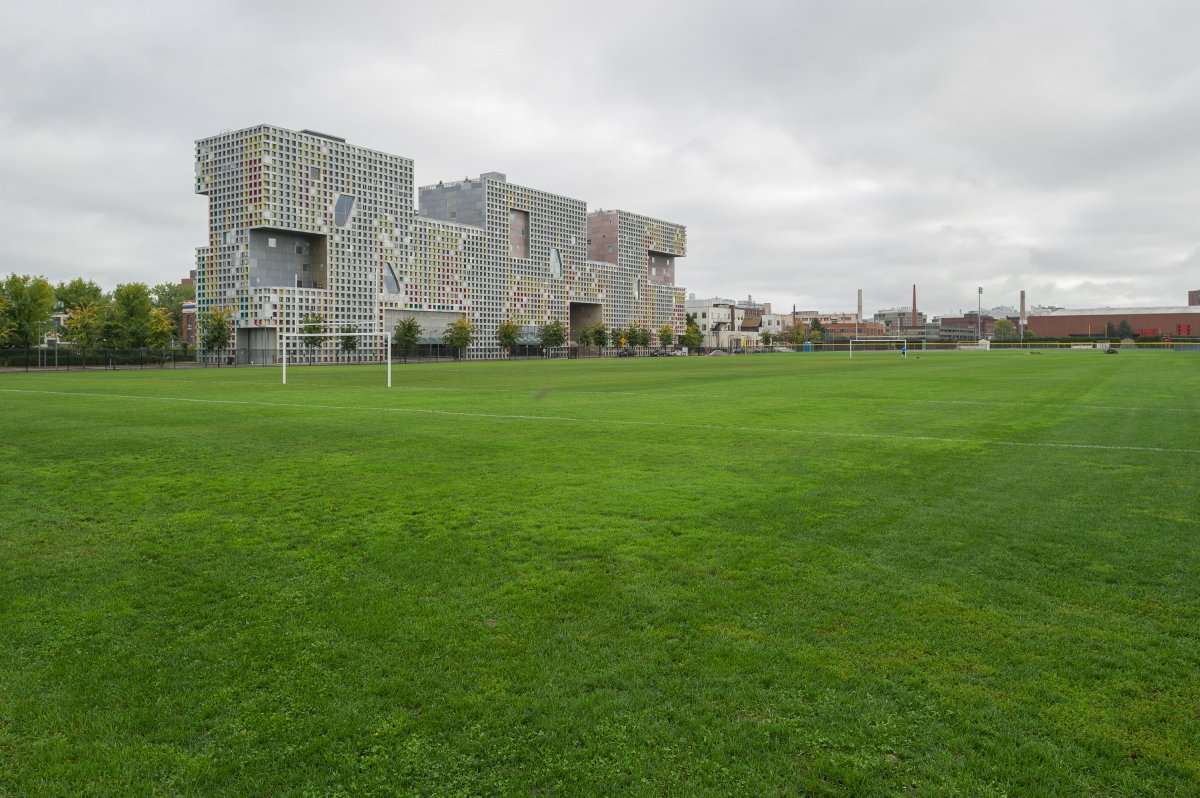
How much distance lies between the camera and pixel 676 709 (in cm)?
424

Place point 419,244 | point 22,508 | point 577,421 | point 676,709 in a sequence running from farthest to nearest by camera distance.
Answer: point 419,244
point 577,421
point 22,508
point 676,709

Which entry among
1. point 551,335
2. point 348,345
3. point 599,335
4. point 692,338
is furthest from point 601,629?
point 692,338

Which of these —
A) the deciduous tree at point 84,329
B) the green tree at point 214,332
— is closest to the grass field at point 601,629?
the deciduous tree at point 84,329

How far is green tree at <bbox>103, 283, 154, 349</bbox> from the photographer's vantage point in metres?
72.3

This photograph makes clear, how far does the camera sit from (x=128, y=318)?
7831cm

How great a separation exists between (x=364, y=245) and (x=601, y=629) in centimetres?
11254

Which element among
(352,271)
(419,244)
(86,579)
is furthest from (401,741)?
(419,244)

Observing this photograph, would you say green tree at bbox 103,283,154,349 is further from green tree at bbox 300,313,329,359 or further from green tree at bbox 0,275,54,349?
green tree at bbox 300,313,329,359

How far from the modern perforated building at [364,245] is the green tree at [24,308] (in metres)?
24.4

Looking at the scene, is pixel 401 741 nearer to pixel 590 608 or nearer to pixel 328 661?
pixel 328 661

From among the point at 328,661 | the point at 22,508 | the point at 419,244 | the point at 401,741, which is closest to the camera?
the point at 401,741

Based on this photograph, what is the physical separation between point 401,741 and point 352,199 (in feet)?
371

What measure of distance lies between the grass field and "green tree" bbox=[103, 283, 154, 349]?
228ft

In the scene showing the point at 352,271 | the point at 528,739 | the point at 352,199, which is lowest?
the point at 528,739
